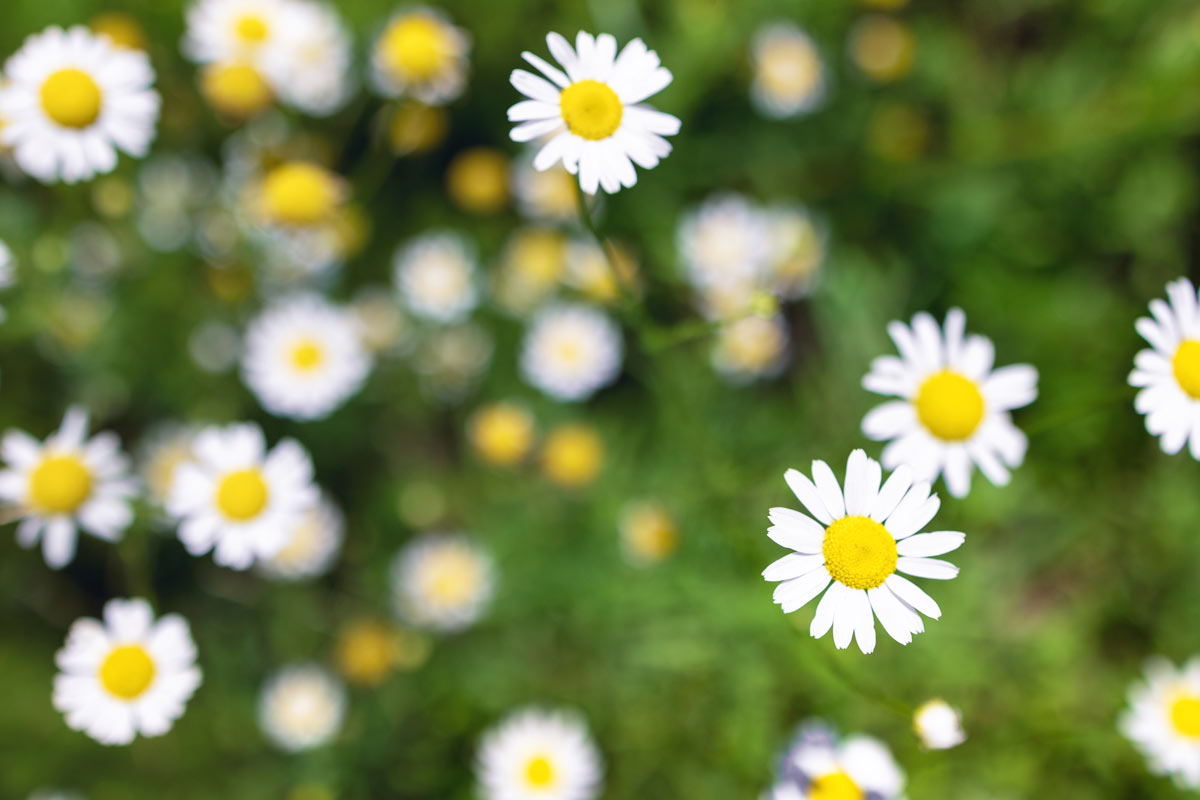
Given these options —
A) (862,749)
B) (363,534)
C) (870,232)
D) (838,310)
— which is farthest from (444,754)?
(870,232)

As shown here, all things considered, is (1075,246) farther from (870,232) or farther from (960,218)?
(870,232)

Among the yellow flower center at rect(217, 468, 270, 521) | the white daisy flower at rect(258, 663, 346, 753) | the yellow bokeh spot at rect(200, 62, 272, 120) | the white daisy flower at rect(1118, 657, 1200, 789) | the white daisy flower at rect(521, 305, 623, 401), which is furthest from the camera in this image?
the white daisy flower at rect(521, 305, 623, 401)

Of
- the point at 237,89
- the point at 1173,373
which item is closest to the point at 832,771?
the point at 1173,373

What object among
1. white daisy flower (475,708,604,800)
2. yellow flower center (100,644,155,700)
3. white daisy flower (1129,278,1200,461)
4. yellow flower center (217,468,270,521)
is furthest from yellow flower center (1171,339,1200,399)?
yellow flower center (100,644,155,700)

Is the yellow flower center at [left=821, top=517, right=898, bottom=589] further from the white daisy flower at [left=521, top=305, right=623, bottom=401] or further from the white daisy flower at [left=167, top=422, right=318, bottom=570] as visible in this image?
the white daisy flower at [left=521, top=305, right=623, bottom=401]

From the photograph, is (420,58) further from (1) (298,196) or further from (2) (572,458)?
(2) (572,458)
